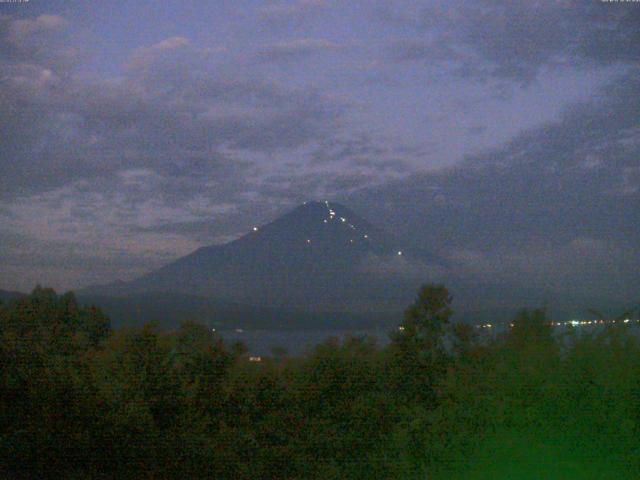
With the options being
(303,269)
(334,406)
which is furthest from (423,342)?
(303,269)

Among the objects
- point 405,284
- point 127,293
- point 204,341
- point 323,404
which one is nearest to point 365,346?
point 323,404

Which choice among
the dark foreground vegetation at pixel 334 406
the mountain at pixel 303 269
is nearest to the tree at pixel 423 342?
the dark foreground vegetation at pixel 334 406

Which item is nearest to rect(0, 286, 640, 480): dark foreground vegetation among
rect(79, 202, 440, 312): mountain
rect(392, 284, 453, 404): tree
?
rect(392, 284, 453, 404): tree

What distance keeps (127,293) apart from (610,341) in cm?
3608

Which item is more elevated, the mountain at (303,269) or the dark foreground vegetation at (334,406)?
the mountain at (303,269)

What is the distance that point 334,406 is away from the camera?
31.5ft

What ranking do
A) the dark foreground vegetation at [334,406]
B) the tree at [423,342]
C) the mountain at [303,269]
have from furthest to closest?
the mountain at [303,269] → the tree at [423,342] → the dark foreground vegetation at [334,406]

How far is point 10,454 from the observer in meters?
7.93

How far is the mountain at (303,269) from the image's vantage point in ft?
108

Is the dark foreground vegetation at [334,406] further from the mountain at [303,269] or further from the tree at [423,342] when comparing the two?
the mountain at [303,269]

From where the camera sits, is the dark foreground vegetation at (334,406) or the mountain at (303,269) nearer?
the dark foreground vegetation at (334,406)

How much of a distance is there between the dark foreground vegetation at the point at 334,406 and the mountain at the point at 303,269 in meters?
16.8

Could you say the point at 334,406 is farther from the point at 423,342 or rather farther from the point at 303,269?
the point at 303,269

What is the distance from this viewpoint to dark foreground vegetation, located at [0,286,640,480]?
5.63 metres
